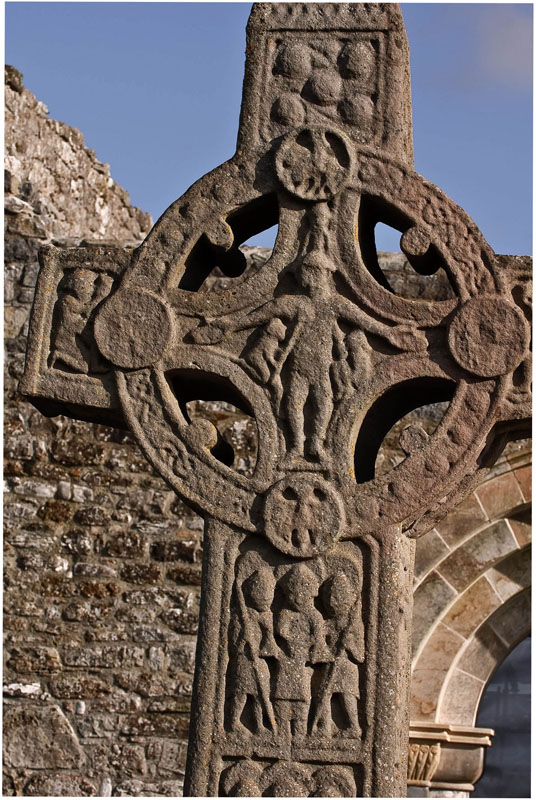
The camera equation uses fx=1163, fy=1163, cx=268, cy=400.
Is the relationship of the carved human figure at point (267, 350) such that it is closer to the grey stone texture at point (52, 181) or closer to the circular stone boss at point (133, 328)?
the circular stone boss at point (133, 328)

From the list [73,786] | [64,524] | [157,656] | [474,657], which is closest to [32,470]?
[64,524]

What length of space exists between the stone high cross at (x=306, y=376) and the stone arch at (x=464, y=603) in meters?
4.13

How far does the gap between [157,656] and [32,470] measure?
133cm

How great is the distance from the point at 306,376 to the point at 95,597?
4323 millimetres

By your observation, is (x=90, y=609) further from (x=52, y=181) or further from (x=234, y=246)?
(x=234, y=246)

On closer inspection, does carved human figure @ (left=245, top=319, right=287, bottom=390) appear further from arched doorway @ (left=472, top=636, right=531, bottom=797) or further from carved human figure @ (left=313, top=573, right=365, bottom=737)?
arched doorway @ (left=472, top=636, right=531, bottom=797)

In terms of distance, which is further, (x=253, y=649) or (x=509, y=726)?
(x=509, y=726)

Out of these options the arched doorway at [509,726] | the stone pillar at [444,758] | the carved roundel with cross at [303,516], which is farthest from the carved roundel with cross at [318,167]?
the arched doorway at [509,726]

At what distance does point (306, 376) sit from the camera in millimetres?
2691

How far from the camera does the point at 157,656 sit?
6617mm

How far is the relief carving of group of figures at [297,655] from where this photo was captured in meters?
2.51

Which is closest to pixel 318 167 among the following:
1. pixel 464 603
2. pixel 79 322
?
pixel 79 322

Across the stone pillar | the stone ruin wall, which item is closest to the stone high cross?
the stone ruin wall

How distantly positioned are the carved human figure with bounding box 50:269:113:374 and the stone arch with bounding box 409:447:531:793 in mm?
4288
